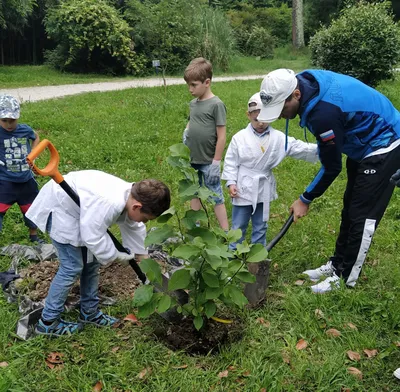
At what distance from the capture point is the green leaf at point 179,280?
8.93ft

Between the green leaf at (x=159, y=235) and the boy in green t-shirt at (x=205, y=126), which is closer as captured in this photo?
the green leaf at (x=159, y=235)

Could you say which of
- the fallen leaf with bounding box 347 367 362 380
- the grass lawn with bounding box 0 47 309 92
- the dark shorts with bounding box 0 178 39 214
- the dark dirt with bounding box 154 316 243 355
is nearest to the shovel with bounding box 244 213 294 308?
the dark dirt with bounding box 154 316 243 355

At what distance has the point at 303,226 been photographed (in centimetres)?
475

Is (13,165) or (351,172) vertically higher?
(351,172)

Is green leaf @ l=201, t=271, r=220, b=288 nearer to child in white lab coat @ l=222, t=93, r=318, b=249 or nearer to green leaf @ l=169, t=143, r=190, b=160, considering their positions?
green leaf @ l=169, t=143, r=190, b=160

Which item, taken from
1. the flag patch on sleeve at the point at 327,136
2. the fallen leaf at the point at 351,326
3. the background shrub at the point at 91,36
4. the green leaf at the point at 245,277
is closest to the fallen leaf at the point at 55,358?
the green leaf at the point at 245,277

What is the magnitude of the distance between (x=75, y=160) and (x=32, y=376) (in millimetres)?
4249

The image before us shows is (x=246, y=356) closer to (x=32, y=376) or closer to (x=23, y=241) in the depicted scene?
(x=32, y=376)

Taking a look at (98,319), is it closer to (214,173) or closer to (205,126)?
(214,173)

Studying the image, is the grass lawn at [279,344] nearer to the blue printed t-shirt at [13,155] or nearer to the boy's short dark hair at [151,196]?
the blue printed t-shirt at [13,155]

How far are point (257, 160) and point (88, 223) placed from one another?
1.59 meters

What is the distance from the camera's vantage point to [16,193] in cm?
419

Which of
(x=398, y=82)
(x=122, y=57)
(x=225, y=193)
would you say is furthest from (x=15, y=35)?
(x=225, y=193)

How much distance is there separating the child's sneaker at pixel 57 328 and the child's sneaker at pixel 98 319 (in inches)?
3.6
